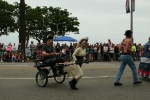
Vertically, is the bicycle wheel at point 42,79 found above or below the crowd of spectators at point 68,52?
below

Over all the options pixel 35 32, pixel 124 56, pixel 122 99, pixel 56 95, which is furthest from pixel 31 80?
pixel 35 32

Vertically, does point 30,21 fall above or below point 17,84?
above

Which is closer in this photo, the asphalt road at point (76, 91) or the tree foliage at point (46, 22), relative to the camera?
the asphalt road at point (76, 91)

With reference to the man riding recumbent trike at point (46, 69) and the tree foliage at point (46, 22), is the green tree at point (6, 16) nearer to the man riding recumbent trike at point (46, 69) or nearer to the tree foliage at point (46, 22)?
the tree foliage at point (46, 22)

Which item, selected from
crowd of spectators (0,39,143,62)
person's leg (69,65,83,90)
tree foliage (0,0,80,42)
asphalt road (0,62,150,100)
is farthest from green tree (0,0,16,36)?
person's leg (69,65,83,90)

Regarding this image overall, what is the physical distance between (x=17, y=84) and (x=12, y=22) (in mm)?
45156

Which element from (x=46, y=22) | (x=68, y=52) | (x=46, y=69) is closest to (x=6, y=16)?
A: (x=46, y=22)

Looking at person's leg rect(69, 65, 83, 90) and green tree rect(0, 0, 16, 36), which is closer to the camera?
person's leg rect(69, 65, 83, 90)

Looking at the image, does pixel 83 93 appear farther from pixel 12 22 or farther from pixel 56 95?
pixel 12 22

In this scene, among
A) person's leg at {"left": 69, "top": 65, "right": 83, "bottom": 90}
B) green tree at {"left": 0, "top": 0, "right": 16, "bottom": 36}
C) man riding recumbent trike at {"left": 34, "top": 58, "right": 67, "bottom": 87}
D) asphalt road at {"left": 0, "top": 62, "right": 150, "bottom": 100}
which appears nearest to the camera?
asphalt road at {"left": 0, "top": 62, "right": 150, "bottom": 100}

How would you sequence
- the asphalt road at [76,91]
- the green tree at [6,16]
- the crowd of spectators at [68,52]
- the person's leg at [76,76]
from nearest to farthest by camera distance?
1. the asphalt road at [76,91]
2. the person's leg at [76,76]
3. the crowd of spectators at [68,52]
4. the green tree at [6,16]

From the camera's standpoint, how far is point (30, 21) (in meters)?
57.2

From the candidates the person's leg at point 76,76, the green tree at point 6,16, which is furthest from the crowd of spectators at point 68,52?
the green tree at point 6,16

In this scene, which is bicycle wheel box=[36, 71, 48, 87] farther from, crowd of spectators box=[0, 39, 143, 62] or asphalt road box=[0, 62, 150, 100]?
crowd of spectators box=[0, 39, 143, 62]
